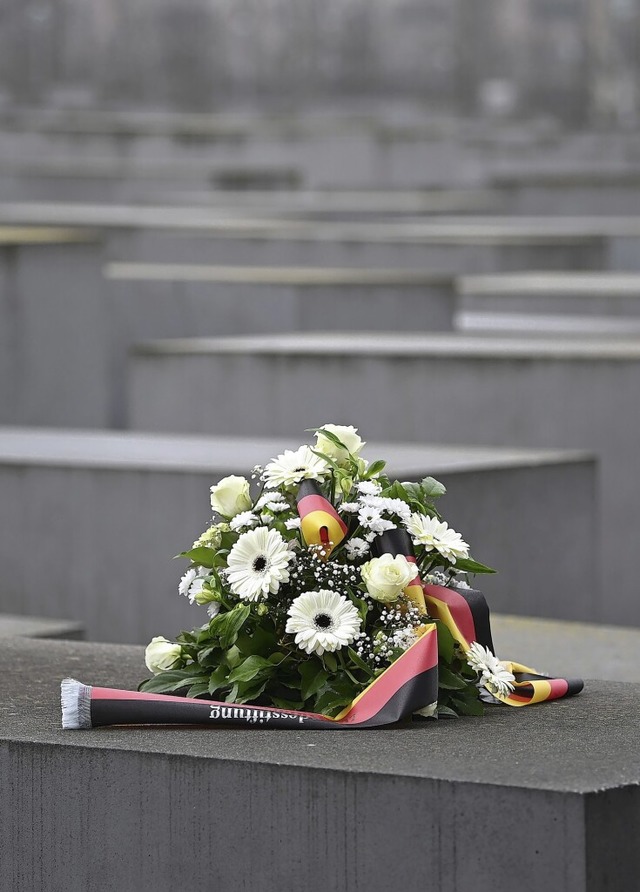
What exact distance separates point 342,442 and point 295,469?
0.62ft

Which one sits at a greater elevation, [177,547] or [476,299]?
[476,299]

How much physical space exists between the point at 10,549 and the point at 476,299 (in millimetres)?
10626

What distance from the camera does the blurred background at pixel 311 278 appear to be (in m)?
9.54

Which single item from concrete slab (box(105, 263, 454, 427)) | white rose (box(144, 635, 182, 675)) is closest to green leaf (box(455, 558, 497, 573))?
white rose (box(144, 635, 182, 675))

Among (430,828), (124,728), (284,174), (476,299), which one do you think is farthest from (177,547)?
(284,174)

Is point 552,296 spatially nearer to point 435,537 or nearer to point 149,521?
point 149,521

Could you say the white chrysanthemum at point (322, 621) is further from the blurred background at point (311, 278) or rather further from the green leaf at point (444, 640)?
the blurred background at point (311, 278)

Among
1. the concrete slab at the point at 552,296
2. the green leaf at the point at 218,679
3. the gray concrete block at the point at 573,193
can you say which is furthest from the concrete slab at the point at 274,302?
the gray concrete block at the point at 573,193

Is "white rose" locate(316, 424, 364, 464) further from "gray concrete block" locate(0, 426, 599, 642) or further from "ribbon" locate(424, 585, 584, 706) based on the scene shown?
"gray concrete block" locate(0, 426, 599, 642)

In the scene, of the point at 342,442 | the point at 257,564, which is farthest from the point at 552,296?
the point at 257,564

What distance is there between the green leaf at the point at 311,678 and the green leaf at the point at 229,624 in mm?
180

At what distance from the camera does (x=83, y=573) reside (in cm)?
938

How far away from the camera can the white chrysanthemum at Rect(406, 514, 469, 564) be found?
4.65 metres

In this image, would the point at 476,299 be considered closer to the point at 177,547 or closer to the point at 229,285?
the point at 229,285
